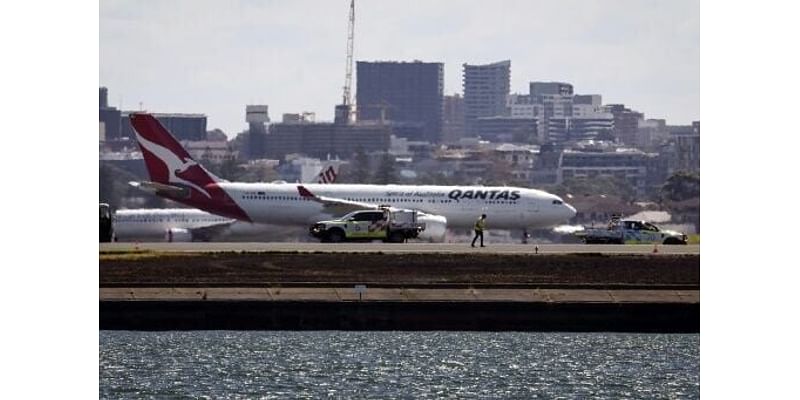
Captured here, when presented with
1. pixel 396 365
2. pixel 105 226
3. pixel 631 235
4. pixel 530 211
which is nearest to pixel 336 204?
pixel 530 211

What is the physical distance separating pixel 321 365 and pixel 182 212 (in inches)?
2738

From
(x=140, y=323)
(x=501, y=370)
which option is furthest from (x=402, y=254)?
(x=501, y=370)

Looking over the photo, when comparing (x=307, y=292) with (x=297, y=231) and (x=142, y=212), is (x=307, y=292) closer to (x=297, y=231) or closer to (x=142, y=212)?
(x=297, y=231)

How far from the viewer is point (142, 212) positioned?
104m

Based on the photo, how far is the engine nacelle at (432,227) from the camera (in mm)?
75875

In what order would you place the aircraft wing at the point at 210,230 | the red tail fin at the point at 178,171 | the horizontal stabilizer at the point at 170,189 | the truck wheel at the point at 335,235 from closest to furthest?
1. the truck wheel at the point at 335,235
2. the red tail fin at the point at 178,171
3. the horizontal stabilizer at the point at 170,189
4. the aircraft wing at the point at 210,230

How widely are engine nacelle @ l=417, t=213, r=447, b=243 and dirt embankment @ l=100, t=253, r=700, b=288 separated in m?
18.5

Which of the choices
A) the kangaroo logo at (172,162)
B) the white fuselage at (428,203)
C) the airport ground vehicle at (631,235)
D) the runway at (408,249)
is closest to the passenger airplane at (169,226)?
the kangaroo logo at (172,162)

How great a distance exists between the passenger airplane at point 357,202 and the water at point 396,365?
3871cm

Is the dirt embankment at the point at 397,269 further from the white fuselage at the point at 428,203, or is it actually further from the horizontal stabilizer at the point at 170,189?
the horizontal stabilizer at the point at 170,189

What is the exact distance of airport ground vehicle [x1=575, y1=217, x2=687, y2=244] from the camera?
7006 centimetres

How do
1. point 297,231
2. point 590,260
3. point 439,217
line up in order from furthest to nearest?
point 297,231
point 439,217
point 590,260

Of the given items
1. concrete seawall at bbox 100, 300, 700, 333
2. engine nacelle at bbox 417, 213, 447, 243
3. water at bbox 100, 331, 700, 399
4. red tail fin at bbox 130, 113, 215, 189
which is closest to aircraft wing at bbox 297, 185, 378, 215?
engine nacelle at bbox 417, 213, 447, 243
